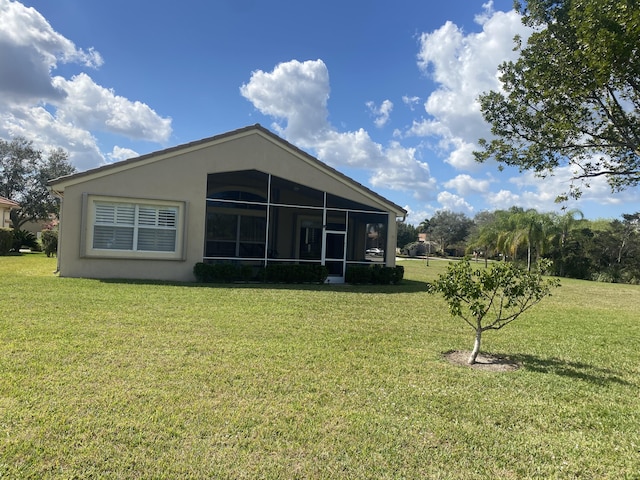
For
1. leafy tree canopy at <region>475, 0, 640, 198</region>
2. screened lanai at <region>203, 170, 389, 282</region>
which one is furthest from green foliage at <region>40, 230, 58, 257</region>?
leafy tree canopy at <region>475, 0, 640, 198</region>

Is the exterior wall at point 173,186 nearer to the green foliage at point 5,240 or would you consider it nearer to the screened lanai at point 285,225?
the screened lanai at point 285,225

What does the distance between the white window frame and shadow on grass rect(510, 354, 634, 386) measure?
11.2m

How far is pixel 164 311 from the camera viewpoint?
8.41 m

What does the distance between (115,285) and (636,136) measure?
13.0 metres

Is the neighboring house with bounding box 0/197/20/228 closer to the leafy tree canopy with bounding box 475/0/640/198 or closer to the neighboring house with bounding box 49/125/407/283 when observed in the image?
the neighboring house with bounding box 49/125/407/283

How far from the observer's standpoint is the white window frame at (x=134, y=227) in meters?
13.2

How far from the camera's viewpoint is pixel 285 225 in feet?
57.6

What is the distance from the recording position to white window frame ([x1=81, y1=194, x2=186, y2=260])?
43.4 ft

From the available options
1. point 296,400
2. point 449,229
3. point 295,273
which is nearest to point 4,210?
point 295,273

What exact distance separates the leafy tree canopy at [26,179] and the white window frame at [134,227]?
31.6 m

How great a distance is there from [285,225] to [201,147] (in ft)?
16.1

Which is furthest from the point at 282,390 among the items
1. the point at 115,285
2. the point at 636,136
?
the point at 115,285

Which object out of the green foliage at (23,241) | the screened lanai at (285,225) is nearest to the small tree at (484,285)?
the screened lanai at (285,225)

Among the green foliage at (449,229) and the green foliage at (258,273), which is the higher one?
the green foliage at (449,229)
